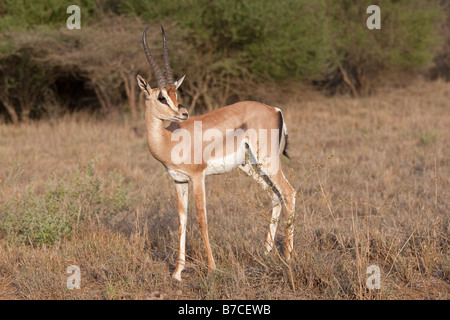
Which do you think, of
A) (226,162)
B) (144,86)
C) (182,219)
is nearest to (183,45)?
(144,86)

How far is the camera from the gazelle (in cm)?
456

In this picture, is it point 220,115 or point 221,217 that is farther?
point 221,217

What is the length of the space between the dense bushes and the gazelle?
1053 centimetres

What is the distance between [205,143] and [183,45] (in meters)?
11.9

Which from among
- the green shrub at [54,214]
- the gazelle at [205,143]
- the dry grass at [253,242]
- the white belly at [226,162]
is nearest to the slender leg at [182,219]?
the gazelle at [205,143]

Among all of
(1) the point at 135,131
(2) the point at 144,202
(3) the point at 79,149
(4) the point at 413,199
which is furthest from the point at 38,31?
(4) the point at 413,199

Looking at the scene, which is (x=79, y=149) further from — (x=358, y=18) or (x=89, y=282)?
(x=358, y=18)

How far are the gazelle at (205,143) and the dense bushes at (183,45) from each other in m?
10.5

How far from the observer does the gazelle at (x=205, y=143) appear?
456cm

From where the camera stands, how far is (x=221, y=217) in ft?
21.0

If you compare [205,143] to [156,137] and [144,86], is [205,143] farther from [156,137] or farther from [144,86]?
[144,86]

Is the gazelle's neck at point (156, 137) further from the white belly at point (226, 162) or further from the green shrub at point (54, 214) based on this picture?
A: the green shrub at point (54, 214)

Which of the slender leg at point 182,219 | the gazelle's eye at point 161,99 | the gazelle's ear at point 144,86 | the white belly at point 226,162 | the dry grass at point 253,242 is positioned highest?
the gazelle's ear at point 144,86

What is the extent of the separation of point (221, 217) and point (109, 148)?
6143 mm
